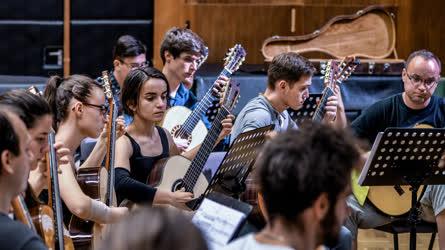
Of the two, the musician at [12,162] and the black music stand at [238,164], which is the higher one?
the musician at [12,162]

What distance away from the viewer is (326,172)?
246 centimetres

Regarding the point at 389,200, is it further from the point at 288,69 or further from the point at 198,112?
the point at 198,112

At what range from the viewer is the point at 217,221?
122 inches

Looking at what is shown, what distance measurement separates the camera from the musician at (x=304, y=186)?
8.05ft

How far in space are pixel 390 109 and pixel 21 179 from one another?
3.35 meters

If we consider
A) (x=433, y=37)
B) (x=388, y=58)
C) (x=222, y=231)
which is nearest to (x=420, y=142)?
(x=222, y=231)

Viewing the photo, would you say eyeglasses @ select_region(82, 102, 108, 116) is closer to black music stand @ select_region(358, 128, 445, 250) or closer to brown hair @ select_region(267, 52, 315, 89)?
brown hair @ select_region(267, 52, 315, 89)

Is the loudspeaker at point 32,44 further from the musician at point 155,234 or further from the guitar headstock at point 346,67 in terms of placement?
the musician at point 155,234

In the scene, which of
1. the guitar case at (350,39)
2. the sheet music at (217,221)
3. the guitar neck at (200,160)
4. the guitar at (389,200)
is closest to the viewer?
the sheet music at (217,221)

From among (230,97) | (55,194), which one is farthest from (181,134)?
(55,194)

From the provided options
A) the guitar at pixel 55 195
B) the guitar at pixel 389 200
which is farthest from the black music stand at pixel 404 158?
the guitar at pixel 55 195

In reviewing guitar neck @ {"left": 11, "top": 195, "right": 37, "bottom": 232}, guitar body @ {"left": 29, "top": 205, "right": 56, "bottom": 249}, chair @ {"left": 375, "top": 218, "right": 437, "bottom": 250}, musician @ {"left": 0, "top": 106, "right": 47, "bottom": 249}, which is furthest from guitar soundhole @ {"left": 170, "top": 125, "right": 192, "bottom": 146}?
musician @ {"left": 0, "top": 106, "right": 47, "bottom": 249}

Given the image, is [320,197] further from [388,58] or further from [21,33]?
[21,33]

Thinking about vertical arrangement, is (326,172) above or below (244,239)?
above
